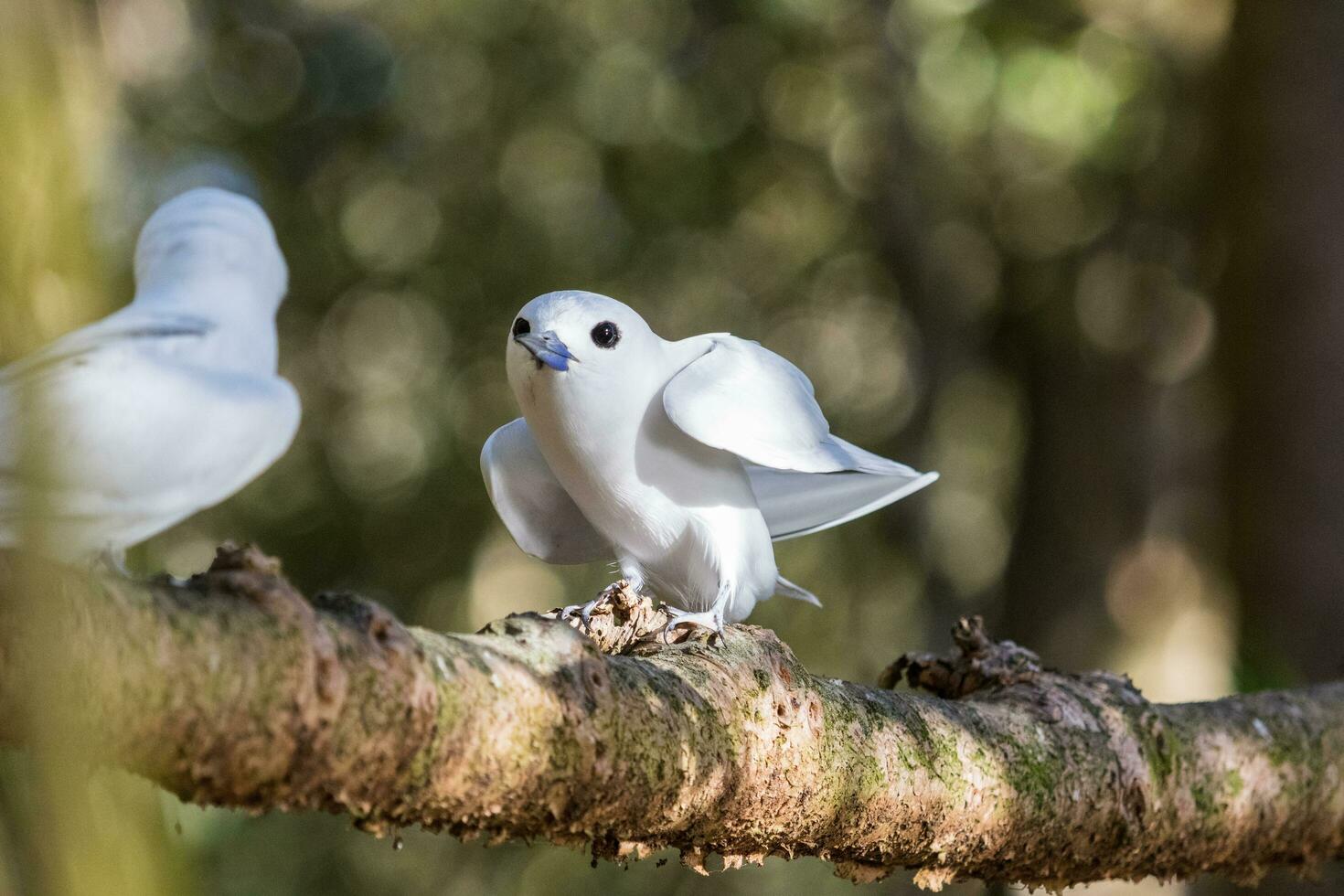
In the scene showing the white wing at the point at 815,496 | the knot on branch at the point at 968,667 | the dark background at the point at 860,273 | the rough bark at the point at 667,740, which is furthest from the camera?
the dark background at the point at 860,273

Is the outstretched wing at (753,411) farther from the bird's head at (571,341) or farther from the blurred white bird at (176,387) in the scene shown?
the blurred white bird at (176,387)

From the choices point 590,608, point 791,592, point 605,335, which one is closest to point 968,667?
point 791,592

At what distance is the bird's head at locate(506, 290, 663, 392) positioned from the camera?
2812mm

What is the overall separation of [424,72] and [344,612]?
7.18 m

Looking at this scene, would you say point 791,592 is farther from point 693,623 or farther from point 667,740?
point 667,740

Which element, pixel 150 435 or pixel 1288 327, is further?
pixel 1288 327

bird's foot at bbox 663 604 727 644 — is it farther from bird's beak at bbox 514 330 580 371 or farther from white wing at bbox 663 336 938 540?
bird's beak at bbox 514 330 580 371

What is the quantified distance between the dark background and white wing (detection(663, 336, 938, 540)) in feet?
7.99

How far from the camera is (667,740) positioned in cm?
209

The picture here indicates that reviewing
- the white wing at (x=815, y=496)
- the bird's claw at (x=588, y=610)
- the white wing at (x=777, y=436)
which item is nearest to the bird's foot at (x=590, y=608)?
the bird's claw at (x=588, y=610)

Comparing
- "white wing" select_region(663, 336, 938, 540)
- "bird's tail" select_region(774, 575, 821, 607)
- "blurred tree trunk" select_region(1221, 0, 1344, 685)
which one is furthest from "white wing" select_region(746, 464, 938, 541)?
"blurred tree trunk" select_region(1221, 0, 1344, 685)

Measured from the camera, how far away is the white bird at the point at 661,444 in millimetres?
2828

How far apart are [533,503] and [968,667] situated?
1.14 meters

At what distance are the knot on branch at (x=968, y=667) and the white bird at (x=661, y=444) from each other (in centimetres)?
37
